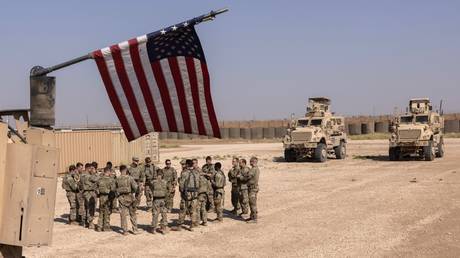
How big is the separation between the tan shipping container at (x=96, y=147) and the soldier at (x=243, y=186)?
41.8ft

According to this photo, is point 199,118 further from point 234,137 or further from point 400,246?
point 234,137

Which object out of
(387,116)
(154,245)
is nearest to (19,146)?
(154,245)

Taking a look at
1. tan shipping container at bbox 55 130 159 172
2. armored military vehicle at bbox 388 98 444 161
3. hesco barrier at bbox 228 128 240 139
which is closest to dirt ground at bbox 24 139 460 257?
tan shipping container at bbox 55 130 159 172

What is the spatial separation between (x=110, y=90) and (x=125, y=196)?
565cm

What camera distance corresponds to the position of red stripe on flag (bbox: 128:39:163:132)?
253 inches

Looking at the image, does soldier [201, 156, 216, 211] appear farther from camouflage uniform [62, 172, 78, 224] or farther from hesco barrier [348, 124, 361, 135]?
hesco barrier [348, 124, 361, 135]

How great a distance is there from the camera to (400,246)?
10297 millimetres

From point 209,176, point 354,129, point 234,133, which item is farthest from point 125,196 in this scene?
point 234,133

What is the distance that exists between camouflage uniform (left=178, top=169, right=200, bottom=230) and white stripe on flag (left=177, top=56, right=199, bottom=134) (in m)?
4.96

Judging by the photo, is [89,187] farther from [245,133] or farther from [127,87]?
[245,133]

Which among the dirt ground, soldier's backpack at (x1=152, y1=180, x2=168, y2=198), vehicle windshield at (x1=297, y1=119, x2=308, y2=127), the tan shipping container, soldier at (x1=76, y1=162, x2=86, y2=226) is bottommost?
the dirt ground

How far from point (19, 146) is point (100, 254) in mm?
5317

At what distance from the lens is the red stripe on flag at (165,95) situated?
689 centimetres

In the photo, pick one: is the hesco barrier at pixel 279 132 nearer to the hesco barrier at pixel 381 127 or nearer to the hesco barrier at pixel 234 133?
the hesco barrier at pixel 234 133
